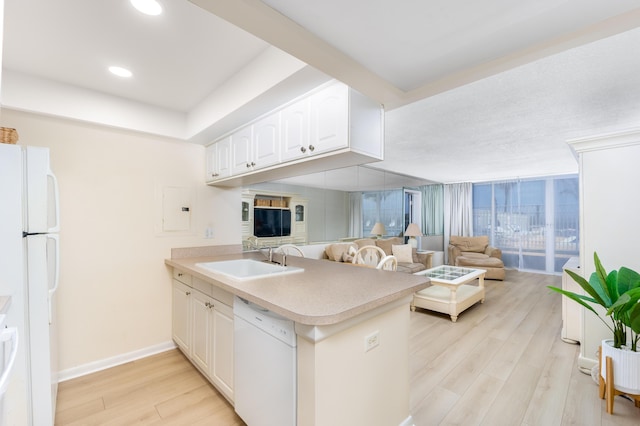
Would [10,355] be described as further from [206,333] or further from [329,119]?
[329,119]

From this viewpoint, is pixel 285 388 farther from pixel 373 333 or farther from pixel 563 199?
pixel 563 199

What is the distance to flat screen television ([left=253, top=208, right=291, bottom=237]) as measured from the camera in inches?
127

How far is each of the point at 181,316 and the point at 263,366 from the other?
1537 mm

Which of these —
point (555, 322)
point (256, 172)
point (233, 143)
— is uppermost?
point (233, 143)

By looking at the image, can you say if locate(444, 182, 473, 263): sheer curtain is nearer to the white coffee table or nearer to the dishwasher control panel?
the white coffee table

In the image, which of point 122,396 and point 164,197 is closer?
point 122,396

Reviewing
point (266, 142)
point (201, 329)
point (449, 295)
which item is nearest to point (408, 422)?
point (201, 329)

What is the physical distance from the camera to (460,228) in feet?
25.0

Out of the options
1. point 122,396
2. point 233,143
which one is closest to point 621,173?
point 233,143

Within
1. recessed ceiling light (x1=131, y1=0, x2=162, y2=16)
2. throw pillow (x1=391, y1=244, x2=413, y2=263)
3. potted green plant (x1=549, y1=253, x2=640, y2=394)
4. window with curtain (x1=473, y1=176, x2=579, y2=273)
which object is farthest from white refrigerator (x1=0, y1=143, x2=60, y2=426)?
window with curtain (x1=473, y1=176, x2=579, y2=273)

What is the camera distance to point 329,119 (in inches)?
68.9

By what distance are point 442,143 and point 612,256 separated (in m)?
2.22

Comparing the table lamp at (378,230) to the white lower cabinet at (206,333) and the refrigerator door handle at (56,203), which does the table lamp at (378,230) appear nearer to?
the white lower cabinet at (206,333)

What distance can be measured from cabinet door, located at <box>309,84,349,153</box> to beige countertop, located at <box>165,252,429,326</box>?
0.85m
